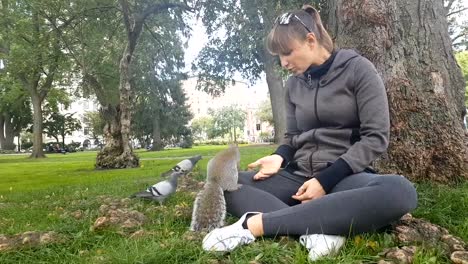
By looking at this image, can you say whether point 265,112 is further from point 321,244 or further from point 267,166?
point 321,244

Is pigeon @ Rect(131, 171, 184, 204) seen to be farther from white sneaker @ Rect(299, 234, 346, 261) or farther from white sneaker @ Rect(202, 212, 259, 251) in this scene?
white sneaker @ Rect(299, 234, 346, 261)

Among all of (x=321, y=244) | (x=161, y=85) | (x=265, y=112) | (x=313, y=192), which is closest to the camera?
(x=321, y=244)

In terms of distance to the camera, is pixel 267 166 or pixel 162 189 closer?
pixel 267 166

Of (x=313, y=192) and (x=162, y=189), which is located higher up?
(x=313, y=192)

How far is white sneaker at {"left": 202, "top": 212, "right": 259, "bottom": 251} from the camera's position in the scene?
2035mm

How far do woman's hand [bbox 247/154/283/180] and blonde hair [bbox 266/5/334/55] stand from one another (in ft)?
2.23

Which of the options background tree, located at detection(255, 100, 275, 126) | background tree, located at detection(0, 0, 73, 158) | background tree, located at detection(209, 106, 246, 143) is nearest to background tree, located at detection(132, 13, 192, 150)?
background tree, located at detection(0, 0, 73, 158)

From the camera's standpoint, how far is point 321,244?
6.61ft

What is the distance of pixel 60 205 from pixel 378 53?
3699 millimetres

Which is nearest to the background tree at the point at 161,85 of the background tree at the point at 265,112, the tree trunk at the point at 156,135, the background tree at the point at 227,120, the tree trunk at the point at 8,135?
the tree trunk at the point at 156,135

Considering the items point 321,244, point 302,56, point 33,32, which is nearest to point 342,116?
point 302,56

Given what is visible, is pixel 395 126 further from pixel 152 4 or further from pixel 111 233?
pixel 152 4

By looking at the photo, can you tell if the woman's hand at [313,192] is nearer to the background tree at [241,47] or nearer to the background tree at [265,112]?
the background tree at [241,47]

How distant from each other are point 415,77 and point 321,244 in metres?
2.50
